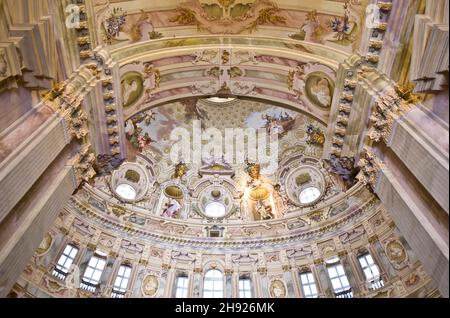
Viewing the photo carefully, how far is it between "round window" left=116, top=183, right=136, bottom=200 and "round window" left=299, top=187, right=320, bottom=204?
9.66 metres

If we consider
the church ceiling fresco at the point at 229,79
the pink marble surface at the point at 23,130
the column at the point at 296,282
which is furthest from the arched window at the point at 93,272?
the column at the point at 296,282

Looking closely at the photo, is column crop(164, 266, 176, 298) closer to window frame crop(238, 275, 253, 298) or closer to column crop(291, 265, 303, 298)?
window frame crop(238, 275, 253, 298)

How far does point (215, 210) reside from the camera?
22422 mm

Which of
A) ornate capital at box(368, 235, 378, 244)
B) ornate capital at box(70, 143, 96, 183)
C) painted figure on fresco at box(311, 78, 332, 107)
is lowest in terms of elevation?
ornate capital at box(70, 143, 96, 183)

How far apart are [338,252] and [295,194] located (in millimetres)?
5363

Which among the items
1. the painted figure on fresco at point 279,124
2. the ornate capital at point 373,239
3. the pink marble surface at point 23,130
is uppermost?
the painted figure on fresco at point 279,124

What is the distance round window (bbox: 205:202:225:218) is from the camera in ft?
72.1

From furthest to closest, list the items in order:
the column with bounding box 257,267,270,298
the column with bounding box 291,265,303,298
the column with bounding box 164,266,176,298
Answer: the column with bounding box 257,267,270,298 < the column with bounding box 164,266,176,298 < the column with bounding box 291,265,303,298

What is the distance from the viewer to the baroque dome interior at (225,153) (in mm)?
8867

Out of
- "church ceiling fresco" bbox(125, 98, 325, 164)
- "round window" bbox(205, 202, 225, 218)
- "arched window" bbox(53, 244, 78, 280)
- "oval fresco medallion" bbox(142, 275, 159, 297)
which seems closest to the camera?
"arched window" bbox(53, 244, 78, 280)

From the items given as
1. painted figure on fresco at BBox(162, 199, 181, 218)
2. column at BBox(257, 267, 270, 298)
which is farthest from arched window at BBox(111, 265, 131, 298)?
column at BBox(257, 267, 270, 298)

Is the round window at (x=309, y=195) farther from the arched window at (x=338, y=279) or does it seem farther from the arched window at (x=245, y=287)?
the arched window at (x=245, y=287)

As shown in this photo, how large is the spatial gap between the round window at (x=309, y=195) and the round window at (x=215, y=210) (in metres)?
4.72
